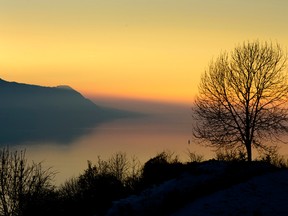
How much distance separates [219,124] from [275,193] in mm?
22337

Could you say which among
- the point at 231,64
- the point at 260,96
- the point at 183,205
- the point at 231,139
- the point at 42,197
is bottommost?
the point at 42,197

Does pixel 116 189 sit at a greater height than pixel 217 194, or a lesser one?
lesser

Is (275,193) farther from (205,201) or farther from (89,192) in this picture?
(89,192)

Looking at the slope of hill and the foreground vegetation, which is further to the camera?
the foreground vegetation

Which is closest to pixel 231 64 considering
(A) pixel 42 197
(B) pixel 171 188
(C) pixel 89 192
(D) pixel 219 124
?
(D) pixel 219 124

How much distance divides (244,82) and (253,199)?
23.9 metres

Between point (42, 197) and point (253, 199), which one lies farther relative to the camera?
point (42, 197)

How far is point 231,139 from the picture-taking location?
123 feet

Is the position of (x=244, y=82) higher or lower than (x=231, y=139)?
higher

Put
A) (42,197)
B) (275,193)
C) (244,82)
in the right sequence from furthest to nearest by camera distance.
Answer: (244,82)
(42,197)
(275,193)

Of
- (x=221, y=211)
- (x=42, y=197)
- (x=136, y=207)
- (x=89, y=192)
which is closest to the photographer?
(x=221, y=211)

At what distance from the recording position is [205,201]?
1430 centimetres

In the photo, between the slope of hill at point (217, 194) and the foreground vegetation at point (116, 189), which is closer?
the slope of hill at point (217, 194)

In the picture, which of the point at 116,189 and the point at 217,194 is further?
the point at 116,189
